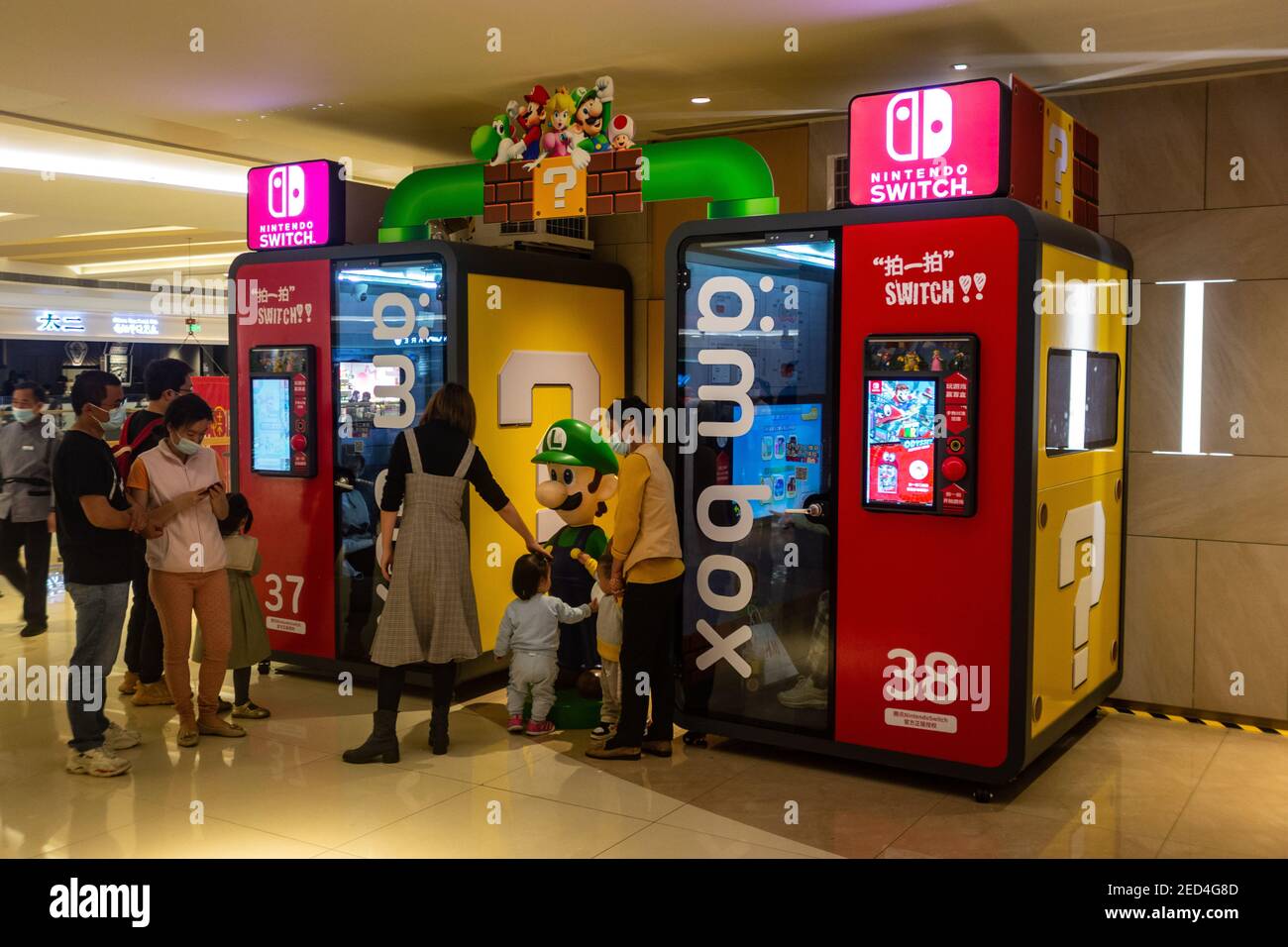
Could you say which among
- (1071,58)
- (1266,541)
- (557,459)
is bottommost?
(1266,541)

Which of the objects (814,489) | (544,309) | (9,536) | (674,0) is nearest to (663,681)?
(814,489)

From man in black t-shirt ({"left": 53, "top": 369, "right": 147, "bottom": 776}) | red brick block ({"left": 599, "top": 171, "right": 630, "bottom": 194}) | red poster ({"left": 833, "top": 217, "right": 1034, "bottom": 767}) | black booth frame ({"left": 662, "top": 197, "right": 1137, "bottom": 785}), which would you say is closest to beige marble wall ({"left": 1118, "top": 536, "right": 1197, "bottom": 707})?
black booth frame ({"left": 662, "top": 197, "right": 1137, "bottom": 785})

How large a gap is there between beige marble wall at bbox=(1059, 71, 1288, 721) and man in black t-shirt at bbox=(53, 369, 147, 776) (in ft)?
15.7

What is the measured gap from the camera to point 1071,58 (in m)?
5.46

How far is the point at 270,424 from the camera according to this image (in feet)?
21.6

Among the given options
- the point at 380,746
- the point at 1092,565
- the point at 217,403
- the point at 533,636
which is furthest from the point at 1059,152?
the point at 217,403

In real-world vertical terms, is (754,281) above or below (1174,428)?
above

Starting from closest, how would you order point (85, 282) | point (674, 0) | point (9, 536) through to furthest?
point (674, 0) < point (9, 536) < point (85, 282)

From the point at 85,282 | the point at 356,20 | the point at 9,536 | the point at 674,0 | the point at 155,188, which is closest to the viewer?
the point at 674,0

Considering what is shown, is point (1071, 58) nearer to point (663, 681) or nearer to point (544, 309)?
point (544, 309)

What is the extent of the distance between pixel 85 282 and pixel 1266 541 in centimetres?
1644

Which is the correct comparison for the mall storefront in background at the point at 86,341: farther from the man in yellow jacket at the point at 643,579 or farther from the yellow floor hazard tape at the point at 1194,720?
the yellow floor hazard tape at the point at 1194,720

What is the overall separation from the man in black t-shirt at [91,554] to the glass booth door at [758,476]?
2377mm

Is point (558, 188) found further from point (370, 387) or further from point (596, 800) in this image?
point (596, 800)
